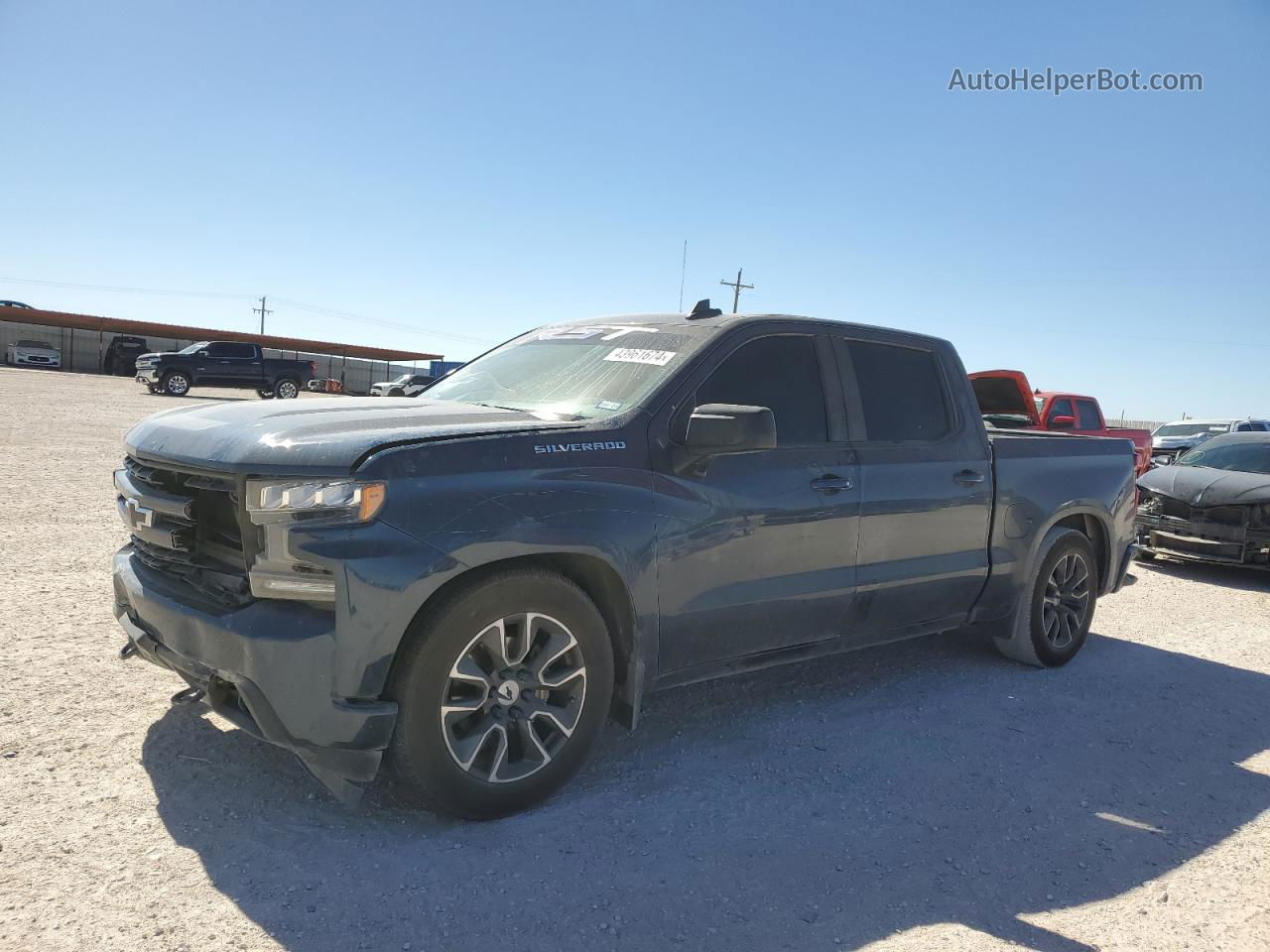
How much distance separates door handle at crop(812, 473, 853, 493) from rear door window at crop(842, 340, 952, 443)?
34 centimetres

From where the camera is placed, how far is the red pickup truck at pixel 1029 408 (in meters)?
12.7

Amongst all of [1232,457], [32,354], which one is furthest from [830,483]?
[32,354]

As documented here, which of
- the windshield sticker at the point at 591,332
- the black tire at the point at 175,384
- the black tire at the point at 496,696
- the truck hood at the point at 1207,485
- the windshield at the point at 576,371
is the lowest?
the black tire at the point at 496,696

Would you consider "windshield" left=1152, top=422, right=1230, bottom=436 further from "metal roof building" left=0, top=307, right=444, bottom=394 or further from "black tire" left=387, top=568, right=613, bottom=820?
"metal roof building" left=0, top=307, right=444, bottom=394

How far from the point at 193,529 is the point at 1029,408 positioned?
11.9m

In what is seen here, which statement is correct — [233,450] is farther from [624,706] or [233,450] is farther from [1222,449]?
[1222,449]

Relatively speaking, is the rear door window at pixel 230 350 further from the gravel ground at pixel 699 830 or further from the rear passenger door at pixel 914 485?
the rear passenger door at pixel 914 485

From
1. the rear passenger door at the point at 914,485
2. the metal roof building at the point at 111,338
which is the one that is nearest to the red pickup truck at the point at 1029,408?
the rear passenger door at the point at 914,485

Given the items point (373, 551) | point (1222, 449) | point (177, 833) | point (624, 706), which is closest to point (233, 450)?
point (373, 551)

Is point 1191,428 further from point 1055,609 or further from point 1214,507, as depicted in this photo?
point 1055,609

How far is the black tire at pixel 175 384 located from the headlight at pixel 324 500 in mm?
29014

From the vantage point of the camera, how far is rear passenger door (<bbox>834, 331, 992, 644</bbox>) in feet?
14.4

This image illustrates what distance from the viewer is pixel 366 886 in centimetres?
276

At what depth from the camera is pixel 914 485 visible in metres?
4.54
